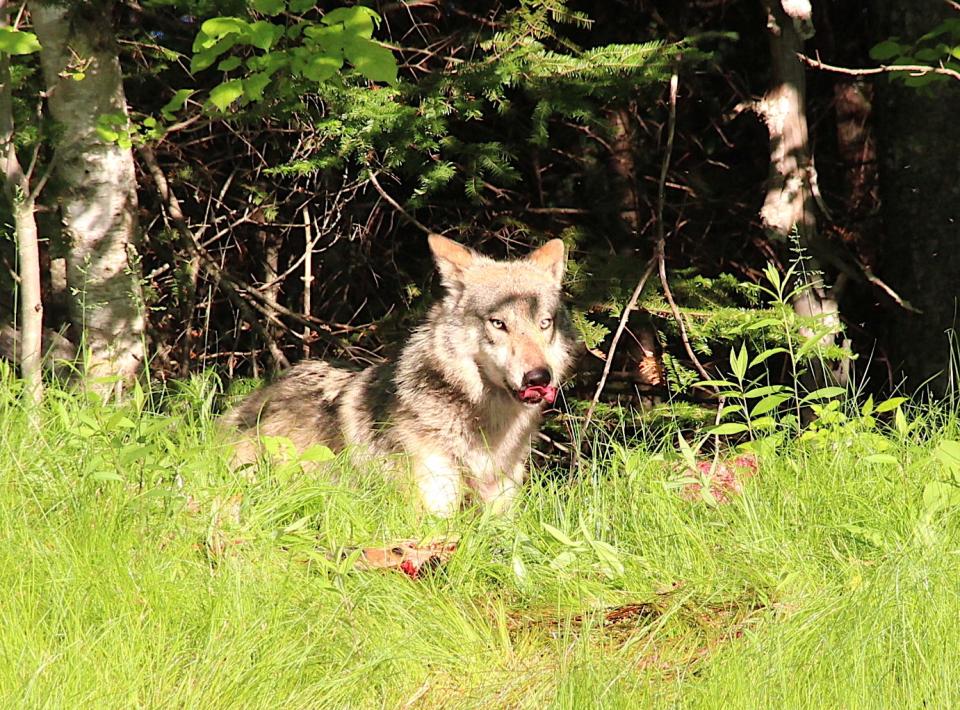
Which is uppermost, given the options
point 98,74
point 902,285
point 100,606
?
point 98,74

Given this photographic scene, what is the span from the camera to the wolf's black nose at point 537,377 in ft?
17.9

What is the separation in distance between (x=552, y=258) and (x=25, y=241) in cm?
291

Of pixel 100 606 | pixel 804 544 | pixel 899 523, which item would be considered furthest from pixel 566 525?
pixel 100 606

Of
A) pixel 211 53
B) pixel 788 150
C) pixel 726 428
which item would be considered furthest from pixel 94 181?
pixel 788 150

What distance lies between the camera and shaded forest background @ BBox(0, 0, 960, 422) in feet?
20.7

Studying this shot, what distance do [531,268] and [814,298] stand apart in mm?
2163

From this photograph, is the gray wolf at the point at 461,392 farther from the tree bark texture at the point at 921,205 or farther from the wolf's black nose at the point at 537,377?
the tree bark texture at the point at 921,205

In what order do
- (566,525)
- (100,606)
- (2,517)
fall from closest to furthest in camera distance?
(100,606) → (2,517) → (566,525)

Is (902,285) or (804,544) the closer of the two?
(804,544)

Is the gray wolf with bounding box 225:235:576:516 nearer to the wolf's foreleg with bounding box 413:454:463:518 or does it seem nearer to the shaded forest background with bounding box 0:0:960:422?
the wolf's foreleg with bounding box 413:454:463:518

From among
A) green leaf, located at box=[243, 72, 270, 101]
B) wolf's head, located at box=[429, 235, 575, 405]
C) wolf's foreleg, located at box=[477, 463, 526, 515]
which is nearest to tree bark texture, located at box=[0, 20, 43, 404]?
green leaf, located at box=[243, 72, 270, 101]

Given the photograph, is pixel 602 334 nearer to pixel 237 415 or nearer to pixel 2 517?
pixel 237 415

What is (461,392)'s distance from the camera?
19.1ft

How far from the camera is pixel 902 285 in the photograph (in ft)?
28.2
